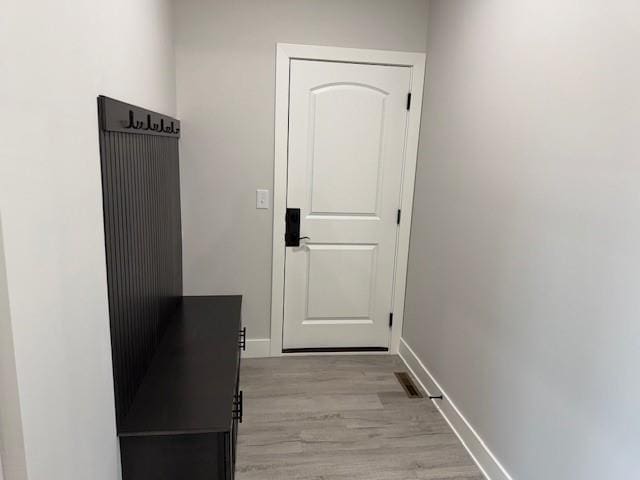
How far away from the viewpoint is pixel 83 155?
1.06m

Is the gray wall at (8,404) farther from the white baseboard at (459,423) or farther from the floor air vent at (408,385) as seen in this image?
the floor air vent at (408,385)

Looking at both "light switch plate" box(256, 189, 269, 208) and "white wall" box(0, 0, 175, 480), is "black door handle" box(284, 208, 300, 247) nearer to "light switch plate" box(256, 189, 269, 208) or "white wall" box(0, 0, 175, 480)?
"light switch plate" box(256, 189, 269, 208)

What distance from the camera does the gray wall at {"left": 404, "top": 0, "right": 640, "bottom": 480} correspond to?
4.43ft

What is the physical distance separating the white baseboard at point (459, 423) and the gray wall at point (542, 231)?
62 millimetres

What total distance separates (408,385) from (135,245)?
2.02 m

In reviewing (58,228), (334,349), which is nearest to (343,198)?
(334,349)

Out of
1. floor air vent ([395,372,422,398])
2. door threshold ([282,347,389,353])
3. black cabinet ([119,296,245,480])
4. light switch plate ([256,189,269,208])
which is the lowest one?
floor air vent ([395,372,422,398])

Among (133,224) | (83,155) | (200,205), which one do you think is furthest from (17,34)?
(200,205)

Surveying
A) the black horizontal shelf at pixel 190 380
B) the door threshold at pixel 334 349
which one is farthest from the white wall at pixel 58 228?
the door threshold at pixel 334 349

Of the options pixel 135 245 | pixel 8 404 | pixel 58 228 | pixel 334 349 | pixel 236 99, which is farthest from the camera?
pixel 334 349

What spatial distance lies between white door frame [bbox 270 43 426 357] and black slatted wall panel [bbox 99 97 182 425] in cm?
81

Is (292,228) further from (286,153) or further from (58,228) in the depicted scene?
(58,228)

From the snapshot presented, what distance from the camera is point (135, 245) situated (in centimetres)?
156

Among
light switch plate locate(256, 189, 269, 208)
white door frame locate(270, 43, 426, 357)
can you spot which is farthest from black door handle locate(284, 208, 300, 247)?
light switch plate locate(256, 189, 269, 208)
